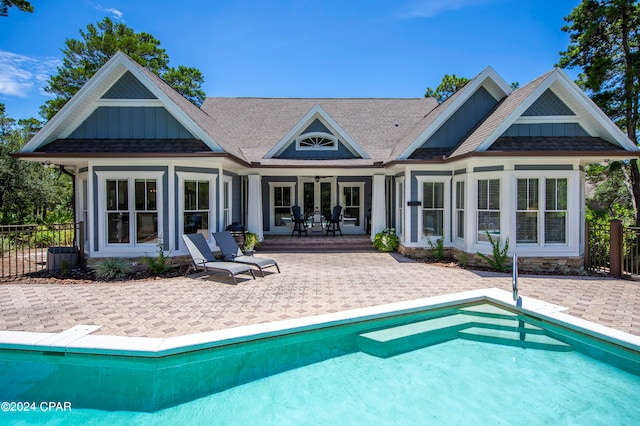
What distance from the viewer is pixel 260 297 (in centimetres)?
746

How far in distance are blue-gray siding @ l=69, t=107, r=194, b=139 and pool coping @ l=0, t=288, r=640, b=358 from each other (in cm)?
647

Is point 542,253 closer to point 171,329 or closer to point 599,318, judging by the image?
point 599,318

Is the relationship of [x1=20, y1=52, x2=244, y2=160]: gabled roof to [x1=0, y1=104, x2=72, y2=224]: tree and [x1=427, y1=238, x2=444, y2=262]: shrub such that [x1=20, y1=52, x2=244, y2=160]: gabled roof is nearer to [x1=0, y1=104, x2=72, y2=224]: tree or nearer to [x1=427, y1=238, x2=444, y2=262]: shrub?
[x1=427, y1=238, x2=444, y2=262]: shrub

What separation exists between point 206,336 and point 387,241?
9.42 meters

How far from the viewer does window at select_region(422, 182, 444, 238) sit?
12.4 meters

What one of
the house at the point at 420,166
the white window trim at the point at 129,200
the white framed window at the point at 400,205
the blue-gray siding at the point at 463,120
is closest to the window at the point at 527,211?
the house at the point at 420,166

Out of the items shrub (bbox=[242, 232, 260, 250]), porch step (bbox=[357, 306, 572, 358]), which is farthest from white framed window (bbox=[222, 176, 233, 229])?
porch step (bbox=[357, 306, 572, 358])

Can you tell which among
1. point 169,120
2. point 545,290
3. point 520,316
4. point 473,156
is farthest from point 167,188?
point 545,290

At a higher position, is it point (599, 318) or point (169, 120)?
point (169, 120)

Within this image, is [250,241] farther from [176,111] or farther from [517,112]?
[517,112]

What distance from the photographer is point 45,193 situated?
19.8m

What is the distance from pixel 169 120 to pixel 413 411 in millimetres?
9767

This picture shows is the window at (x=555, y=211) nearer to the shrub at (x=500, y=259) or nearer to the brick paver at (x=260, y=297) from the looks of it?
the shrub at (x=500, y=259)

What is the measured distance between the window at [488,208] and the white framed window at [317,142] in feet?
20.6
